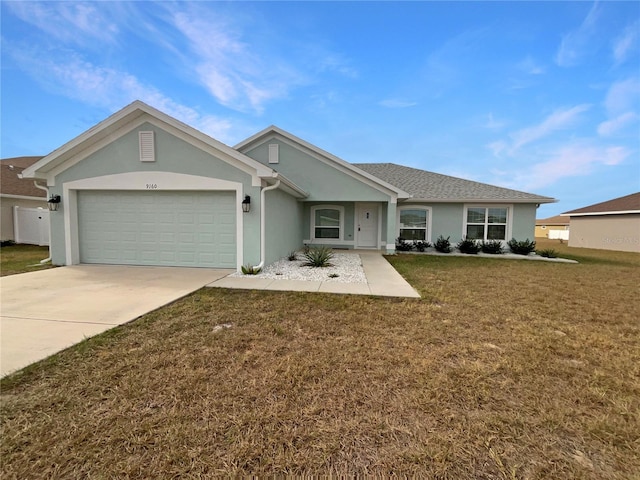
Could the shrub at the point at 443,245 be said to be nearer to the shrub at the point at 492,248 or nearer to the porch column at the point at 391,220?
the shrub at the point at 492,248

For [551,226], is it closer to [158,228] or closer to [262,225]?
[262,225]

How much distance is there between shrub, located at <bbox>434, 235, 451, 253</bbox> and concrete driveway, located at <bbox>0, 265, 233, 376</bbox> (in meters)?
10.7

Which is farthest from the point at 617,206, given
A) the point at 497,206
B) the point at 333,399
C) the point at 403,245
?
the point at 333,399

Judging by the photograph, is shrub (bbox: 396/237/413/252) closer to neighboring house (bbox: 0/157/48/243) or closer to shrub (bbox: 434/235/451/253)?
shrub (bbox: 434/235/451/253)

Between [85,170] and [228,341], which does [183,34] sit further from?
[228,341]

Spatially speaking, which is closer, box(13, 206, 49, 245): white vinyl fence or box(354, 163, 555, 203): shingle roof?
box(354, 163, 555, 203): shingle roof

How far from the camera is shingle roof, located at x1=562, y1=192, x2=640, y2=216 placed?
18719 mm

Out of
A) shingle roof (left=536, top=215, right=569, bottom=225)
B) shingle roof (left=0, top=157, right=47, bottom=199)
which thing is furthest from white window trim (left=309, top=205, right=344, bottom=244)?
shingle roof (left=536, top=215, right=569, bottom=225)

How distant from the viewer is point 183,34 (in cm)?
963

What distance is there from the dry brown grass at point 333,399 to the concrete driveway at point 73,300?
47 centimetres

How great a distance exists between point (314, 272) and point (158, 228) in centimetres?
508

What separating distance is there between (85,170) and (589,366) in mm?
12260

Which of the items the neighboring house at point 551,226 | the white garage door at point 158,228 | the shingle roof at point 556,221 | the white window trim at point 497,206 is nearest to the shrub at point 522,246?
the white window trim at point 497,206

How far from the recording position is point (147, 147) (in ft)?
26.7
